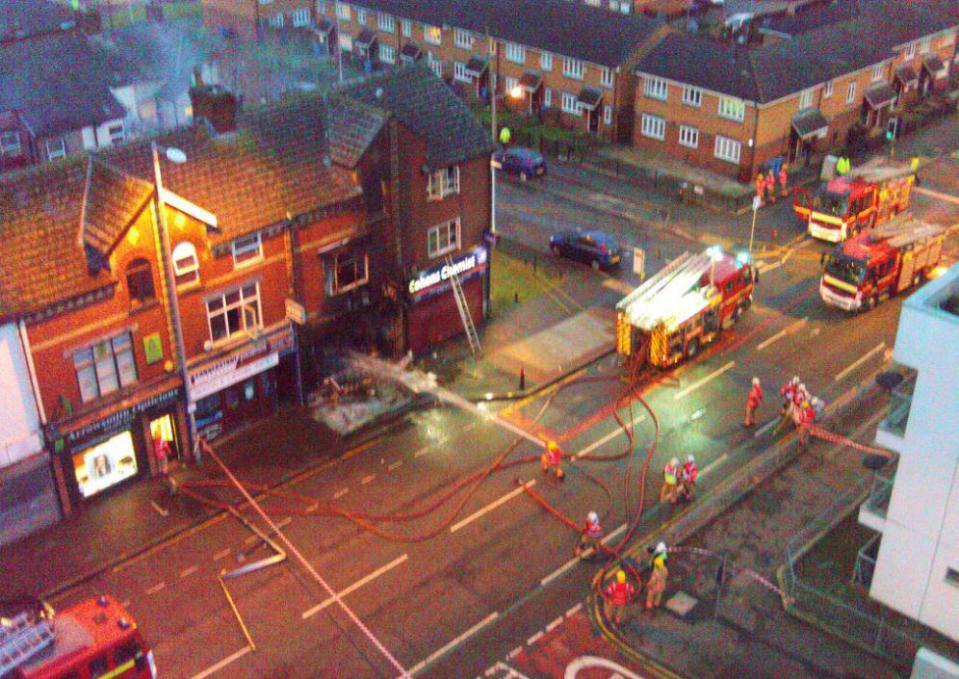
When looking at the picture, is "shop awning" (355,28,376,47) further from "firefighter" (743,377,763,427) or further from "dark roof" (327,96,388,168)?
"firefighter" (743,377,763,427)

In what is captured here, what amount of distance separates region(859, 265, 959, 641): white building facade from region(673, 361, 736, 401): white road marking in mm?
12571

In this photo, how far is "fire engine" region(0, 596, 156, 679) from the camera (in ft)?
87.1

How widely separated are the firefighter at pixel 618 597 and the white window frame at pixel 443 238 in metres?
18.8

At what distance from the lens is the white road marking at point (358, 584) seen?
108ft

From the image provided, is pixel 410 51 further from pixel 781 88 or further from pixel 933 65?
pixel 933 65

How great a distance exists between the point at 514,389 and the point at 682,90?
31123mm

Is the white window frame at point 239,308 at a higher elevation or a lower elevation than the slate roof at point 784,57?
lower

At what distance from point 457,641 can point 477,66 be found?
5548 centimetres

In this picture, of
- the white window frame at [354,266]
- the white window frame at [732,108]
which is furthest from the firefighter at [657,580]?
the white window frame at [732,108]

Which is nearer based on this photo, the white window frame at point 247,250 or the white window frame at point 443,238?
the white window frame at point 247,250

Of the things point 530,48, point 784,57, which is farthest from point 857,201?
point 530,48

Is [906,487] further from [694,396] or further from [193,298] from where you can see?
[193,298]

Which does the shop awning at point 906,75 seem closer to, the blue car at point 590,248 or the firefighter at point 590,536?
the blue car at point 590,248

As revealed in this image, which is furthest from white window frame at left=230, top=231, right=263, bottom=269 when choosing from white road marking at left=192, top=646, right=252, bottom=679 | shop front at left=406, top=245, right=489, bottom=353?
white road marking at left=192, top=646, right=252, bottom=679
